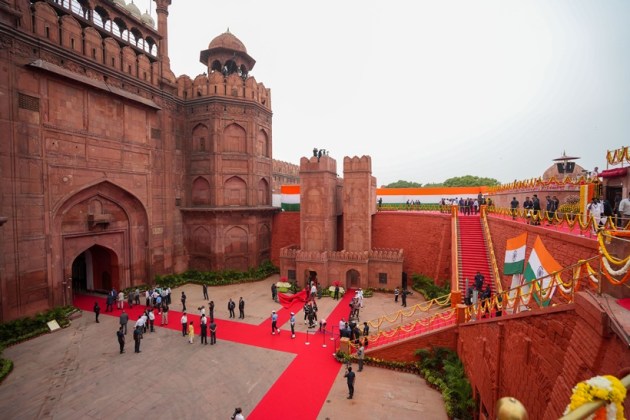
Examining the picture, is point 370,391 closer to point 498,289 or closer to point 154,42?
point 498,289

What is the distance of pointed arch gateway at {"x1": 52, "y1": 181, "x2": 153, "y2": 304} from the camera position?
17.7 meters

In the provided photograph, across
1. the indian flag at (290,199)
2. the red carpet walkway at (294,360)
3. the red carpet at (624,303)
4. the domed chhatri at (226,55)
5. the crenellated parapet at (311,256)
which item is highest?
the domed chhatri at (226,55)

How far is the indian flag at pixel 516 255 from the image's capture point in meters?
12.9

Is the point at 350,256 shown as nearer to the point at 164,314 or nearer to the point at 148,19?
the point at 164,314

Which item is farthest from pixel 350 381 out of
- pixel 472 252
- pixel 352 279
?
pixel 352 279

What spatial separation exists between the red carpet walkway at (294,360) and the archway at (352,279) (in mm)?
2802

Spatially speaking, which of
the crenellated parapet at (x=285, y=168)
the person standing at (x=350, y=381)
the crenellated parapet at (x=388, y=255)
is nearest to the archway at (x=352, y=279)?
the crenellated parapet at (x=388, y=255)

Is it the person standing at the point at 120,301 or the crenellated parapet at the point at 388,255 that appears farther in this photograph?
the crenellated parapet at the point at 388,255

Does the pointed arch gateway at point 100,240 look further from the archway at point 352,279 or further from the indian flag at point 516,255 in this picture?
the indian flag at point 516,255

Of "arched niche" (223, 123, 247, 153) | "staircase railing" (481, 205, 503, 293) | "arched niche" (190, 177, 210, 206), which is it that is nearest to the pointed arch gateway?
"arched niche" (190, 177, 210, 206)

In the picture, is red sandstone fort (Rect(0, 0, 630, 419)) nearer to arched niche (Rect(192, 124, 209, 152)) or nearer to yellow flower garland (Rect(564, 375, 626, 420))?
arched niche (Rect(192, 124, 209, 152))

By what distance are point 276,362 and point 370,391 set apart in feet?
13.0

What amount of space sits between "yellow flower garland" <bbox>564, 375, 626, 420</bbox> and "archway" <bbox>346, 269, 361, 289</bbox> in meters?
21.2

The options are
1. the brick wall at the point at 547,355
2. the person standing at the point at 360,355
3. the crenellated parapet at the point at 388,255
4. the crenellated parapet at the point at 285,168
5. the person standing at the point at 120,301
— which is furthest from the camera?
the crenellated parapet at the point at 285,168
